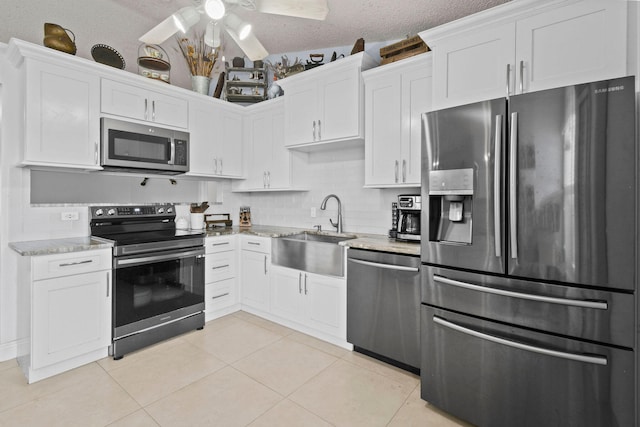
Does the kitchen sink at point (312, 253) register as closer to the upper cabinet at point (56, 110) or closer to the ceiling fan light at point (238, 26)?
the ceiling fan light at point (238, 26)

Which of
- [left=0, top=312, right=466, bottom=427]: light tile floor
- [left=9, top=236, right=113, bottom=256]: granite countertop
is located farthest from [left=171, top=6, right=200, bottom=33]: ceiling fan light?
[left=0, top=312, right=466, bottom=427]: light tile floor

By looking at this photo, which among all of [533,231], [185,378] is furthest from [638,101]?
[185,378]

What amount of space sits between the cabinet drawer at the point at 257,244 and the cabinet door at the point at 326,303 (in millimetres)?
572

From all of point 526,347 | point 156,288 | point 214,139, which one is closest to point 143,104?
point 214,139

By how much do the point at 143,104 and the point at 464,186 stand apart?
9.83 ft

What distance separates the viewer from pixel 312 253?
2865 millimetres

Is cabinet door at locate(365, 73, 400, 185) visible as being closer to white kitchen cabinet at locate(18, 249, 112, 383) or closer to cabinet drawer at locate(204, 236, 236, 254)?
cabinet drawer at locate(204, 236, 236, 254)

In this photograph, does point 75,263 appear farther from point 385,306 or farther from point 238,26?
point 385,306

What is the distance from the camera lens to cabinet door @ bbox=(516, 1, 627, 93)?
1605mm

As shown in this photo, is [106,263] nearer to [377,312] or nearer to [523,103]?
[377,312]

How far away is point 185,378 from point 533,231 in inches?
95.8

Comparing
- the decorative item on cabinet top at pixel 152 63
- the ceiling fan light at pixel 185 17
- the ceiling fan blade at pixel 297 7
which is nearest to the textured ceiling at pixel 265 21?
the decorative item on cabinet top at pixel 152 63

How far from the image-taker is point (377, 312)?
243 centimetres

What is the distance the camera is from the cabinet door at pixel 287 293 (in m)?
2.99
